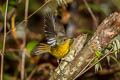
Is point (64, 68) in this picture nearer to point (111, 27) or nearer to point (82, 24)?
point (111, 27)

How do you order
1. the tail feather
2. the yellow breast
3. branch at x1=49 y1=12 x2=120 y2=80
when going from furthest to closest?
the tail feather → the yellow breast → branch at x1=49 y1=12 x2=120 y2=80

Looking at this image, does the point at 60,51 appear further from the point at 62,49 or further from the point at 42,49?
the point at 42,49

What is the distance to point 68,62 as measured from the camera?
1.19 metres

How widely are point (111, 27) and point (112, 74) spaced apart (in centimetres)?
119

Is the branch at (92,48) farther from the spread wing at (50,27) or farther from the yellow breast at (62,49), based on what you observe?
the spread wing at (50,27)

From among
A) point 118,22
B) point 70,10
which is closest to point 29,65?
point 70,10

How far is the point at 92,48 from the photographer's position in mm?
1104

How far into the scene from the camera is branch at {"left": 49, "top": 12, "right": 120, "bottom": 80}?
3.47 feet

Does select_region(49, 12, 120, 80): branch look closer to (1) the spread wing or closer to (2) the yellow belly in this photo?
(2) the yellow belly

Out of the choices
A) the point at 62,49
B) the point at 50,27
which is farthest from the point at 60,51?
the point at 50,27

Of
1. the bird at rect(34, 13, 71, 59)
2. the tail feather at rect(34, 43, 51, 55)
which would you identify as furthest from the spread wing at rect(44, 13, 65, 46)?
the tail feather at rect(34, 43, 51, 55)

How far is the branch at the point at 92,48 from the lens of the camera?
1.06 metres

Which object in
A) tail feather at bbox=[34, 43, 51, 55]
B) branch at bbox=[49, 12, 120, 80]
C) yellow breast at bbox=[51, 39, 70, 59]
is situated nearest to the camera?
branch at bbox=[49, 12, 120, 80]

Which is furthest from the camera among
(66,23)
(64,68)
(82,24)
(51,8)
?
(82,24)
